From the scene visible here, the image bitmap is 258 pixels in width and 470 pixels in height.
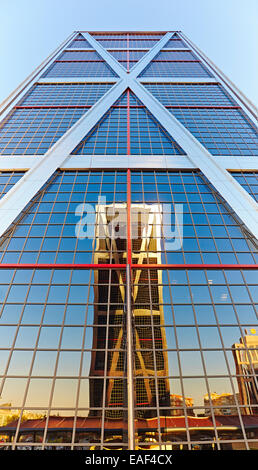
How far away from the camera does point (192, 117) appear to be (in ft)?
90.1

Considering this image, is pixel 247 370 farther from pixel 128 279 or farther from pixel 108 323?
pixel 128 279

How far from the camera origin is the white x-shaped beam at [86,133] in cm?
1716

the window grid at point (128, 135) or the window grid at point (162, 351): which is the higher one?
the window grid at point (128, 135)

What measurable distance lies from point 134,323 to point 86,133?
19.7m

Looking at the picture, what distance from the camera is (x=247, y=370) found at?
11023 mm

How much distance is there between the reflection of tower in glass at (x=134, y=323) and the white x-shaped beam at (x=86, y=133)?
6.28 metres

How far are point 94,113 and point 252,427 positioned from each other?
2956 cm

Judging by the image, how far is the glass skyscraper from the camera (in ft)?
32.2

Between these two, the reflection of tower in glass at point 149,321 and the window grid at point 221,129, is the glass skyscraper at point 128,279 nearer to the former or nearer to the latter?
the reflection of tower in glass at point 149,321

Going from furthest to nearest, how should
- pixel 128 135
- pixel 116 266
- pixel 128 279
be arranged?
pixel 128 135 → pixel 116 266 → pixel 128 279

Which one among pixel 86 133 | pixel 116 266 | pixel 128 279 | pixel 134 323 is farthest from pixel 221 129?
pixel 134 323

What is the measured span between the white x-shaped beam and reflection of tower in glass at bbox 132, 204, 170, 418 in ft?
21.3

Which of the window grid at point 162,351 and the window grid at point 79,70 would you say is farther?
the window grid at point 79,70

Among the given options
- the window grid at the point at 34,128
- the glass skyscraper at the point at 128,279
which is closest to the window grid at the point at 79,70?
the window grid at the point at 34,128
